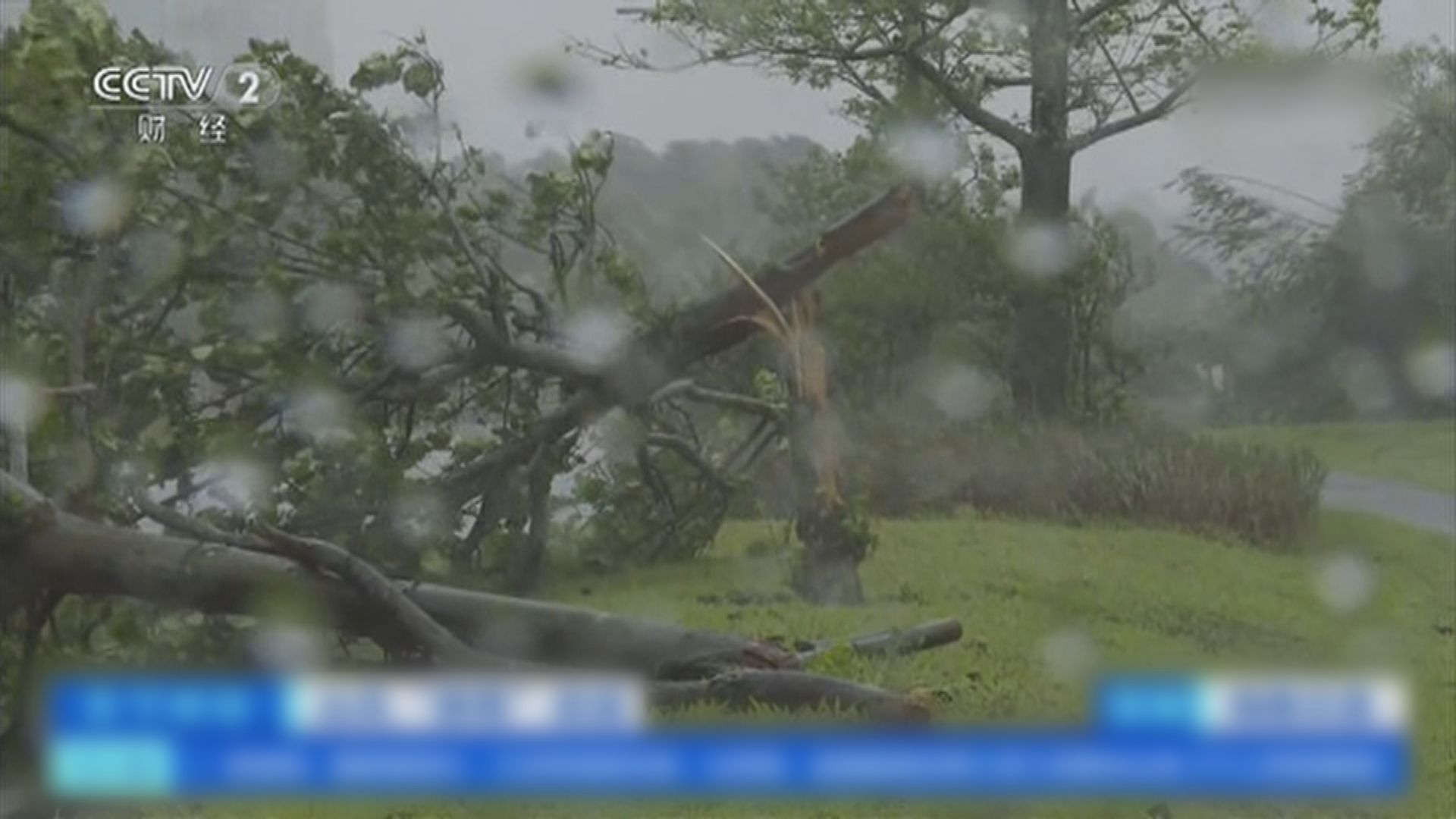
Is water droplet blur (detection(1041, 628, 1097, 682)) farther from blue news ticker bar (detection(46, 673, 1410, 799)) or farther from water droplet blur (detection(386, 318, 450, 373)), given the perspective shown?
water droplet blur (detection(386, 318, 450, 373))

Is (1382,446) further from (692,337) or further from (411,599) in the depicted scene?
(411,599)

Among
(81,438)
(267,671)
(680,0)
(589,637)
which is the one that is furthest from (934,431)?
(81,438)

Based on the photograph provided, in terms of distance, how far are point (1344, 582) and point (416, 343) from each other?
1416 millimetres

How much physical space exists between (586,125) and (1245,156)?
37.8 inches

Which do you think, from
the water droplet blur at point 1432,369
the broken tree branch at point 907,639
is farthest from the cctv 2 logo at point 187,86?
the water droplet blur at point 1432,369

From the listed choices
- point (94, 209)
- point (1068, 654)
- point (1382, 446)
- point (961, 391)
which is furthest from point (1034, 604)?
point (94, 209)

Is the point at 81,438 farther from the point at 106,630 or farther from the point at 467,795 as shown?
the point at 467,795

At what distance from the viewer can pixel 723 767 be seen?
6.69ft

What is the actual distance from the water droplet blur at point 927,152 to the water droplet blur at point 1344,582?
82 cm

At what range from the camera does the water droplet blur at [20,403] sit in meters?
Answer: 2.11

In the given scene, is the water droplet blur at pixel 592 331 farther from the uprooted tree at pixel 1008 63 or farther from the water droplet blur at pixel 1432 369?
the water droplet blur at pixel 1432 369

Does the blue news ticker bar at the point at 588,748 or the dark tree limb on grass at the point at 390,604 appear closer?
the blue news ticker bar at the point at 588,748

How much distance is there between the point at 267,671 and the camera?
6.93ft

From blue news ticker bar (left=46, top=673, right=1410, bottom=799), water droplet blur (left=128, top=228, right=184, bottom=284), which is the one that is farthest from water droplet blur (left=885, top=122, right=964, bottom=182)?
water droplet blur (left=128, top=228, right=184, bottom=284)
